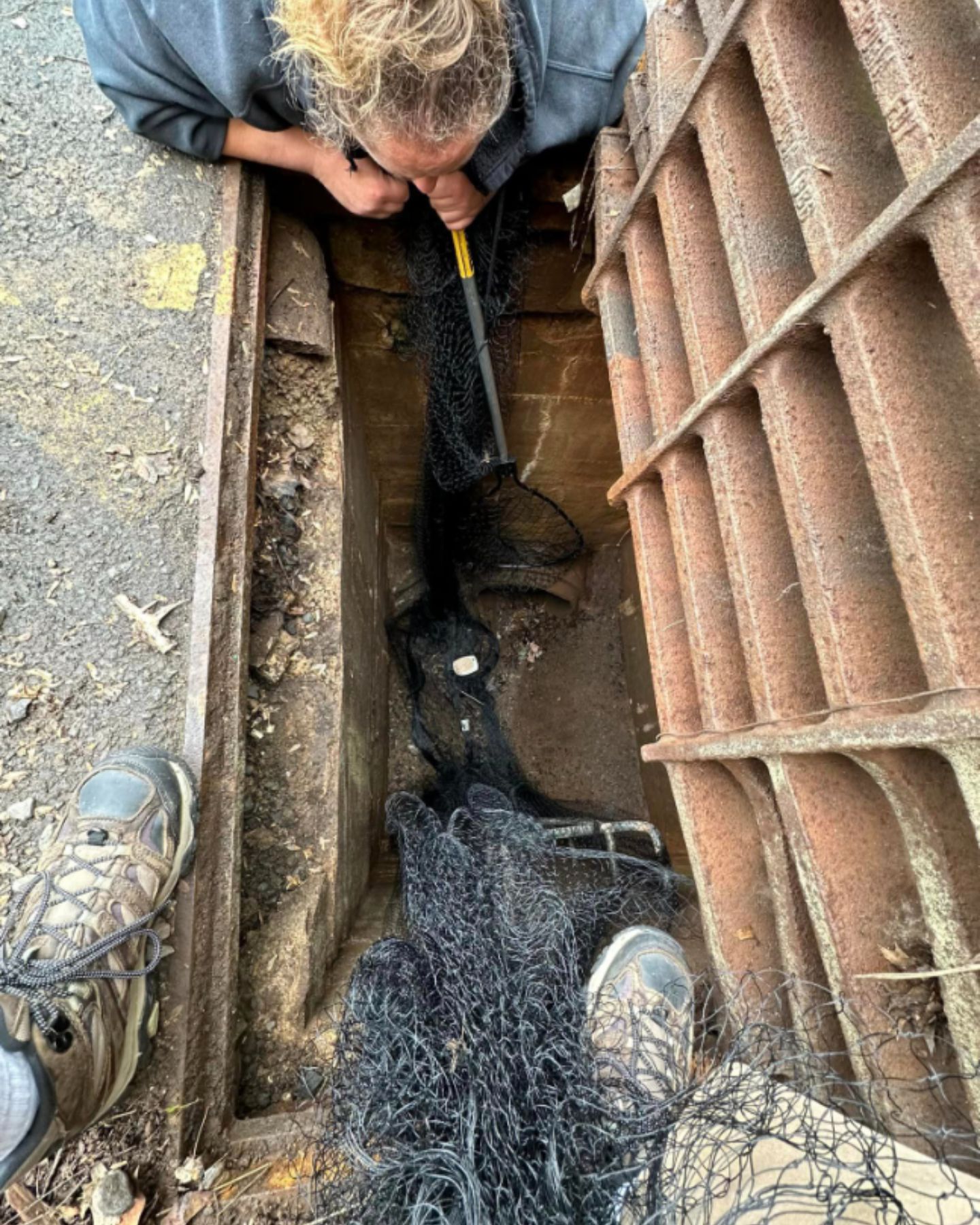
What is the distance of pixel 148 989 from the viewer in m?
1.47

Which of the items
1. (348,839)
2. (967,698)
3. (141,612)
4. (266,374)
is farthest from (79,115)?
(967,698)

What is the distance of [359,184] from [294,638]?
1.37 m

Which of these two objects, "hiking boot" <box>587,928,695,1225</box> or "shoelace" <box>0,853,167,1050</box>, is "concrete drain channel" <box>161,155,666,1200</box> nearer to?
"shoelace" <box>0,853,167,1050</box>

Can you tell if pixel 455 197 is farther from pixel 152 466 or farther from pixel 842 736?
pixel 842 736

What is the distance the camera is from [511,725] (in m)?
4.18

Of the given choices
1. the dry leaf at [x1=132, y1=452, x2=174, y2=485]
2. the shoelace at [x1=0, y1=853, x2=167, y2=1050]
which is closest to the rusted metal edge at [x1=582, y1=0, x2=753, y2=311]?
the dry leaf at [x1=132, y1=452, x2=174, y2=485]

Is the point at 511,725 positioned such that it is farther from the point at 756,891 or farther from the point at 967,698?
the point at 967,698

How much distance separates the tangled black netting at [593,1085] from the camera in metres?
1.10

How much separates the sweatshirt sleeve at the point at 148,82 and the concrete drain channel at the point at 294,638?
16cm

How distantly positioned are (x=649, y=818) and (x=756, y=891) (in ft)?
7.07

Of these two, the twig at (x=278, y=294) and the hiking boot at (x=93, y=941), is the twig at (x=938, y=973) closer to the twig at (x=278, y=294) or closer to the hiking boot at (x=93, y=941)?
the hiking boot at (x=93, y=941)

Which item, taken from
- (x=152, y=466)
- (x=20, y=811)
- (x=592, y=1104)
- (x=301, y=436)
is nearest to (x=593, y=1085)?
(x=592, y=1104)

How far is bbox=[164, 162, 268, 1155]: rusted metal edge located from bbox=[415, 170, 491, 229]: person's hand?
615 mm

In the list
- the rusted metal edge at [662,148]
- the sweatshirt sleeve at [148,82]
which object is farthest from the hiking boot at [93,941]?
the rusted metal edge at [662,148]
